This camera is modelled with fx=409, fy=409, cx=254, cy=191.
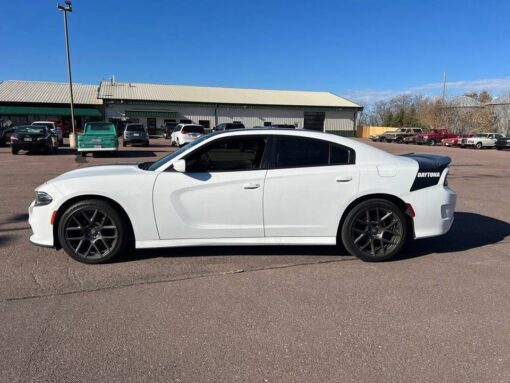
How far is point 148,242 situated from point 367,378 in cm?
287

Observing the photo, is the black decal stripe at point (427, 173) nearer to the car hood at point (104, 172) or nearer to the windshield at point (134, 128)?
the car hood at point (104, 172)

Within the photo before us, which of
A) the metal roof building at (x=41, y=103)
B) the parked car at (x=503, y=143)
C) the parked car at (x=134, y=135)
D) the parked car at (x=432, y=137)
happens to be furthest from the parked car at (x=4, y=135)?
the parked car at (x=503, y=143)

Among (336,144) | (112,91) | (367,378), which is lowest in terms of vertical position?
(367,378)

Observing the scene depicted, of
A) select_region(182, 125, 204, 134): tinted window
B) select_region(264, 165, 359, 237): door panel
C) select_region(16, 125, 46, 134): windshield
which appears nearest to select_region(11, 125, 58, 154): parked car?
select_region(16, 125, 46, 134): windshield

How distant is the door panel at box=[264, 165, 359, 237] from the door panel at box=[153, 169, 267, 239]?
0.16 meters

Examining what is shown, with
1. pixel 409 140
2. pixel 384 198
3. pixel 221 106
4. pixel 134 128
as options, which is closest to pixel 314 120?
pixel 221 106

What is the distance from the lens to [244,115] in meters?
56.1

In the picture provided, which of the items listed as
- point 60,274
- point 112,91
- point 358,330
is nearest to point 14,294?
point 60,274

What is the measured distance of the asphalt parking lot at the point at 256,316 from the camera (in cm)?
279

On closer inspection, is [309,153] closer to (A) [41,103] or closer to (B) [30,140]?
(B) [30,140]

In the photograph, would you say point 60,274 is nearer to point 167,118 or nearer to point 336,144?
point 336,144

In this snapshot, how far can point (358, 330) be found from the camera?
3.31 m

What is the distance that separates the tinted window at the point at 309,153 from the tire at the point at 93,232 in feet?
6.52

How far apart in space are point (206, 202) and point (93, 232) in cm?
134
